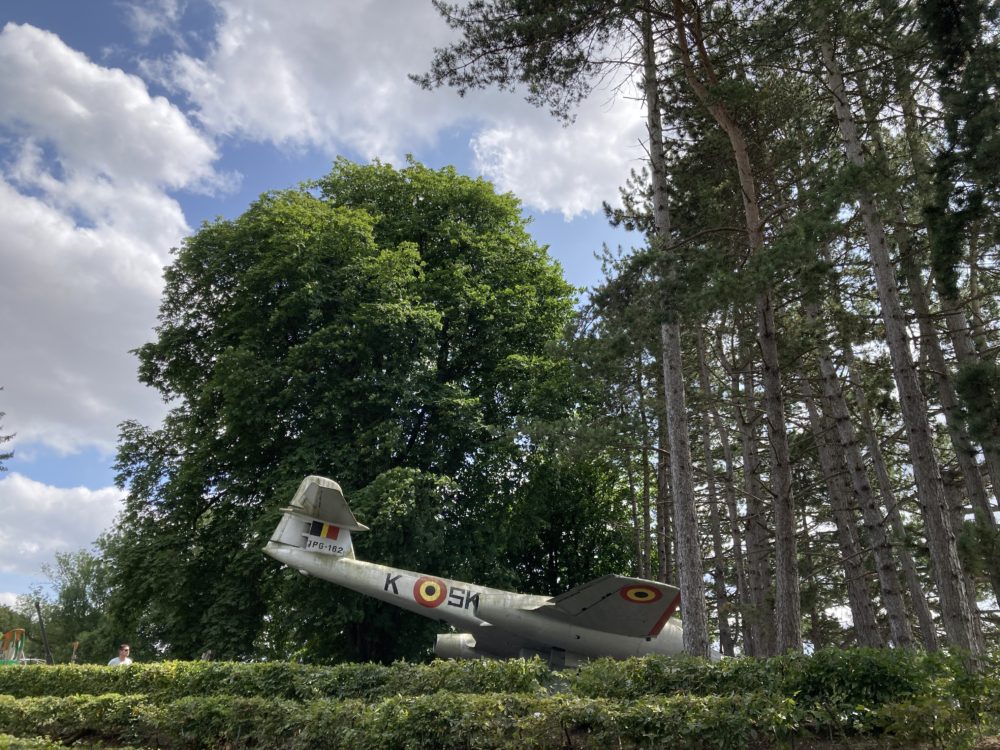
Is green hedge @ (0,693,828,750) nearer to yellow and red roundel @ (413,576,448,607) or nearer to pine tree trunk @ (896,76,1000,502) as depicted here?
yellow and red roundel @ (413,576,448,607)

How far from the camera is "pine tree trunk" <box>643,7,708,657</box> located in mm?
10031

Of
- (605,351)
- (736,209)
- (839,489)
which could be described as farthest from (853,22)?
(839,489)

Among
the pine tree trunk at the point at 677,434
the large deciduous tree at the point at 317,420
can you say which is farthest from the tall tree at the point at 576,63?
the large deciduous tree at the point at 317,420

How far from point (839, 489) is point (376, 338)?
12.3 metres

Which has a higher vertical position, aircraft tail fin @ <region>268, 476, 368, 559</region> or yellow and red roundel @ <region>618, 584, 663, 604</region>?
aircraft tail fin @ <region>268, 476, 368, 559</region>

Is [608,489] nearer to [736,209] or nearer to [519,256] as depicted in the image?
[519,256]

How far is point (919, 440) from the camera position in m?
9.50

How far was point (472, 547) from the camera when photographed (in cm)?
1644

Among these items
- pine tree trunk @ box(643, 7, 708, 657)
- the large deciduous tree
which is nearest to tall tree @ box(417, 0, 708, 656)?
pine tree trunk @ box(643, 7, 708, 657)

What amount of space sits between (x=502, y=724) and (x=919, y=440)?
23.6 feet

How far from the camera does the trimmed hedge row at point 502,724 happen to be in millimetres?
5641

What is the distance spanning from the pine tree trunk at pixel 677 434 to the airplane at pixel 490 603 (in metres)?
1.72

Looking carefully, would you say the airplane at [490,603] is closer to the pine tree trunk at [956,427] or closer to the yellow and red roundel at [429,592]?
the yellow and red roundel at [429,592]

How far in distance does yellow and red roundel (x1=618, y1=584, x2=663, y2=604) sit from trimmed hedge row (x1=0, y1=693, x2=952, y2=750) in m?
5.09
